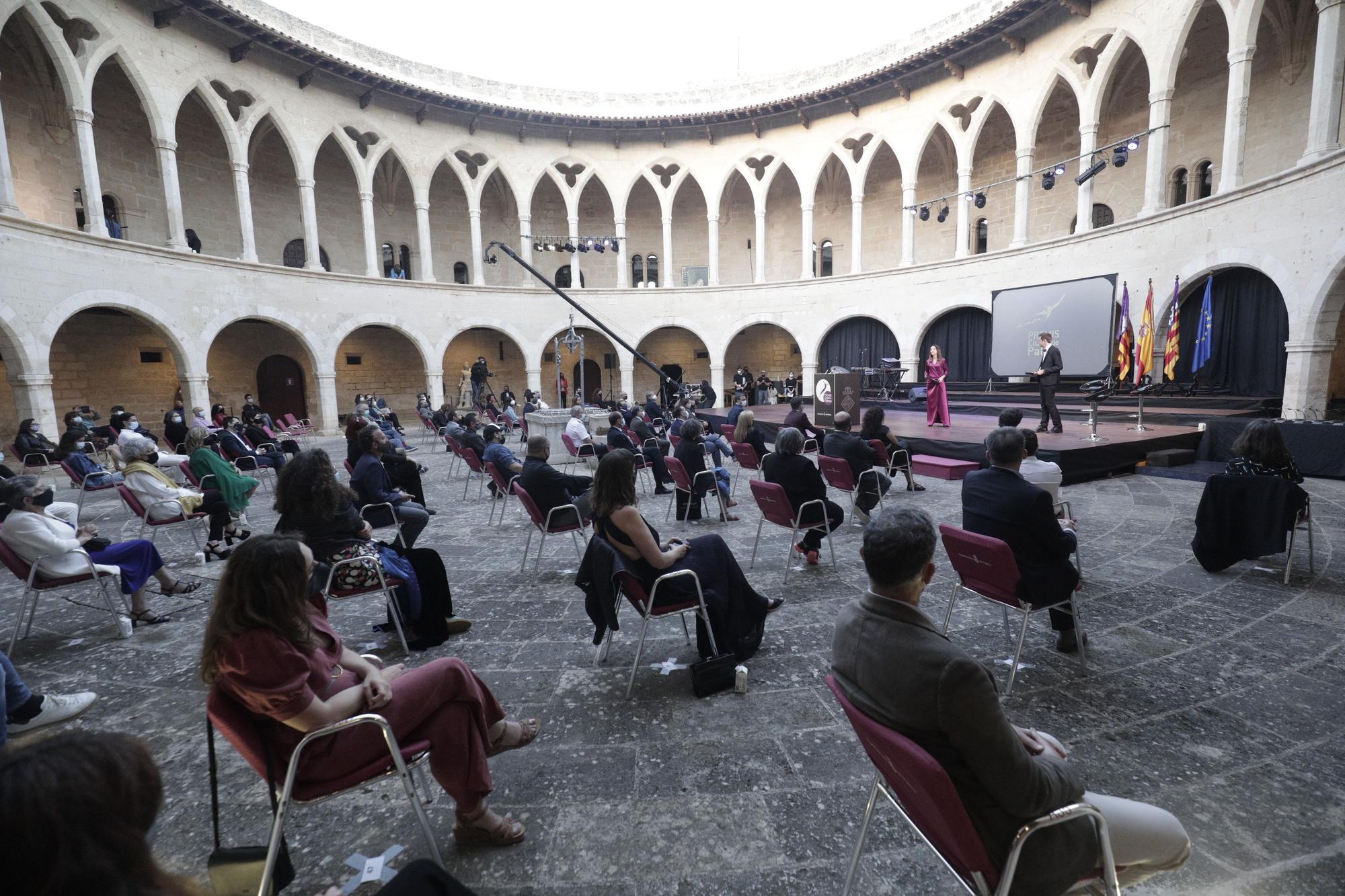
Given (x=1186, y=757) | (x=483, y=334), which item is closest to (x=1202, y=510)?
(x=1186, y=757)

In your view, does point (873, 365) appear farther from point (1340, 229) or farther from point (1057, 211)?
point (1340, 229)

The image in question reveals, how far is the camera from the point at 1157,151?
41.4 feet

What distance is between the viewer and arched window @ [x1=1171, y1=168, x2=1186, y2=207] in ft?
47.3

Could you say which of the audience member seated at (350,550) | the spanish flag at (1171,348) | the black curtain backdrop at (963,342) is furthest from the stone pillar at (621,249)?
the audience member seated at (350,550)

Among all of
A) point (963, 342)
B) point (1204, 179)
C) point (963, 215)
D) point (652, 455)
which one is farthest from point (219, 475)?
point (1204, 179)

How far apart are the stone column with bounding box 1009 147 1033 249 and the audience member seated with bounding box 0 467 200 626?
18168 mm

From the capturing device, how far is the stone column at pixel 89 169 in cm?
1203

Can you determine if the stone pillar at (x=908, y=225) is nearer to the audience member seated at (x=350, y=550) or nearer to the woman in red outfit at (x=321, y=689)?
the audience member seated at (x=350, y=550)

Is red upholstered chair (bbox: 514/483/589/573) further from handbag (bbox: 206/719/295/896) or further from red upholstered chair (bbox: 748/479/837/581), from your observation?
handbag (bbox: 206/719/295/896)

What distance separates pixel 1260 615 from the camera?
3.62 metres

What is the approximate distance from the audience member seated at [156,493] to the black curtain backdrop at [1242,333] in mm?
16255

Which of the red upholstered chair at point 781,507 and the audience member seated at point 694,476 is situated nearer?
the red upholstered chair at point 781,507

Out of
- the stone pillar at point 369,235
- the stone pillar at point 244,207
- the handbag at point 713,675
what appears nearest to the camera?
the handbag at point 713,675

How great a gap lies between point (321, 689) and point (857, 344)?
2008 cm
